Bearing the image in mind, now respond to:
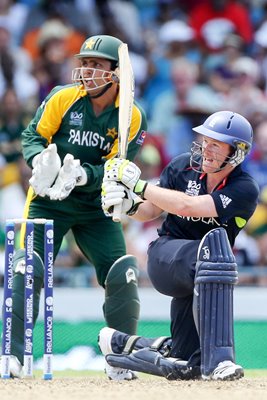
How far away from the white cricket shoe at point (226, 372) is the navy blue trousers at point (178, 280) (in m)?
0.35

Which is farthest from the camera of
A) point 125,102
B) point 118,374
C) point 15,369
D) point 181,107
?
point 181,107

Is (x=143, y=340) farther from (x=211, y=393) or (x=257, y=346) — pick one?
(x=257, y=346)

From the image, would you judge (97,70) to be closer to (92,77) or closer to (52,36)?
(92,77)

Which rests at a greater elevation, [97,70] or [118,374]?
[97,70]

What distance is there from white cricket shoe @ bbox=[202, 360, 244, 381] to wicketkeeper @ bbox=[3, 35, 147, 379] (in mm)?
895

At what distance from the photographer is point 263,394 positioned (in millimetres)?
4605

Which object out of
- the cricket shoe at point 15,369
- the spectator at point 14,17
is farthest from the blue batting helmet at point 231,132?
the spectator at point 14,17

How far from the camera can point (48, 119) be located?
231 inches

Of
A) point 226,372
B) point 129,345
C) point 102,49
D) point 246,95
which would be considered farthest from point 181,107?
point 226,372

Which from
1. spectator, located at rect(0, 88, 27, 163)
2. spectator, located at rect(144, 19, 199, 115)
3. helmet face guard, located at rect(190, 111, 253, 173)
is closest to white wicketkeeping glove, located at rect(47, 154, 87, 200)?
helmet face guard, located at rect(190, 111, 253, 173)

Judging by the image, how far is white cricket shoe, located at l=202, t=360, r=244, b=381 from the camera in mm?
5055

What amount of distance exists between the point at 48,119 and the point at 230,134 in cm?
115

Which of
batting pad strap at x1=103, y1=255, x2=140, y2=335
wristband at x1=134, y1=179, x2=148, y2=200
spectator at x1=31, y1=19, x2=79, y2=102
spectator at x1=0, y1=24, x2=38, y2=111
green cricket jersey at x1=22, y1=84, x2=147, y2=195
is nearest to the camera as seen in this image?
wristband at x1=134, y1=179, x2=148, y2=200

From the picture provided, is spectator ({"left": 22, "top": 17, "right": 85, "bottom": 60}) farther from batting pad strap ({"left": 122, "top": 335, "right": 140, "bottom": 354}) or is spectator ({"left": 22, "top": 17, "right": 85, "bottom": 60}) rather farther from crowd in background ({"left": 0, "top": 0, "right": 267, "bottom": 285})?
batting pad strap ({"left": 122, "top": 335, "right": 140, "bottom": 354})
